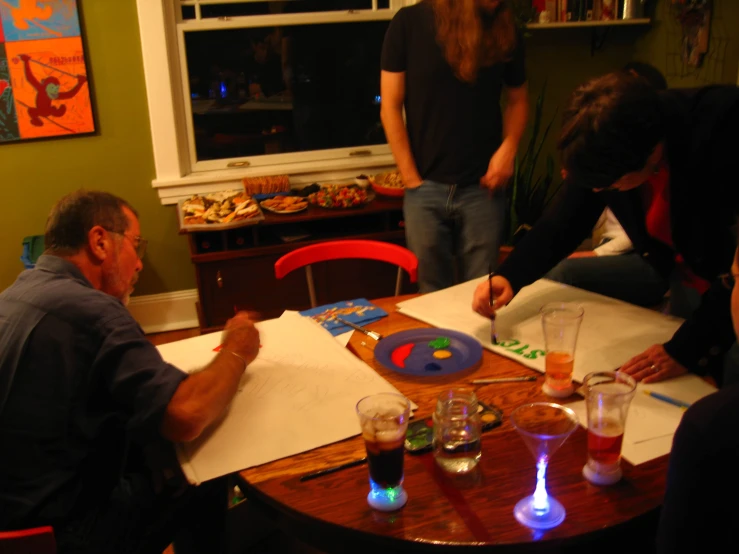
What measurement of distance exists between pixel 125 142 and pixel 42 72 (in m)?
0.49

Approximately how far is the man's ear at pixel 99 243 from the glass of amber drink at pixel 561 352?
90 cm

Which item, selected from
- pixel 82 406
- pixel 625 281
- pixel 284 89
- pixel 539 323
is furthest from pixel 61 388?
pixel 284 89

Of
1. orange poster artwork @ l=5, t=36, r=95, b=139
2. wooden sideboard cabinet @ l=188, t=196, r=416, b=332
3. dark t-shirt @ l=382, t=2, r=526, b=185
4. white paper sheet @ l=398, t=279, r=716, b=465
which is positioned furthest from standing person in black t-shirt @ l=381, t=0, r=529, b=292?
orange poster artwork @ l=5, t=36, r=95, b=139

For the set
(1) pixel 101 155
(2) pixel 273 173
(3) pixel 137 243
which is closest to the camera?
(3) pixel 137 243

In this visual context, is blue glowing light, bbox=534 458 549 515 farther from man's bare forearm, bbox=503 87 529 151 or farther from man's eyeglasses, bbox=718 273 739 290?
man's bare forearm, bbox=503 87 529 151

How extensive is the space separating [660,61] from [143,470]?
3.40 metres

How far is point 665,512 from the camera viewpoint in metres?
0.77

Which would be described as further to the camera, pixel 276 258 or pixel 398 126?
pixel 276 258

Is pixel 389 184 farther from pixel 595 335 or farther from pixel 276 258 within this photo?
pixel 595 335

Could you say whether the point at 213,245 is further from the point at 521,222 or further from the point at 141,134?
the point at 521,222

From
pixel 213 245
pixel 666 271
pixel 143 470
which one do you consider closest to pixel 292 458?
pixel 143 470

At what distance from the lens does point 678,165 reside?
4.29 feet

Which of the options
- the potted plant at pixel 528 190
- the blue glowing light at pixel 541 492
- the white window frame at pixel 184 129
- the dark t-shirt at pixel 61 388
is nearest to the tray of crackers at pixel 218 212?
the white window frame at pixel 184 129

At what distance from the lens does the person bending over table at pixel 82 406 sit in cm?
112
